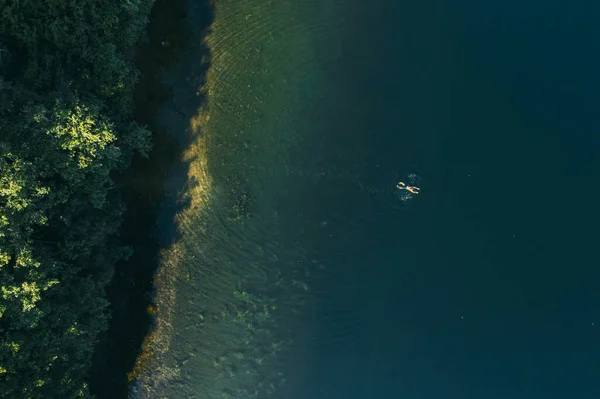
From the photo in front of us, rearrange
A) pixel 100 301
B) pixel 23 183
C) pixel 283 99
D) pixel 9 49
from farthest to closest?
pixel 283 99 < pixel 100 301 < pixel 9 49 < pixel 23 183

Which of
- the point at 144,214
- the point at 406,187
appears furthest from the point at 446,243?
the point at 144,214

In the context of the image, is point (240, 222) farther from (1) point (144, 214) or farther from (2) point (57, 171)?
(2) point (57, 171)

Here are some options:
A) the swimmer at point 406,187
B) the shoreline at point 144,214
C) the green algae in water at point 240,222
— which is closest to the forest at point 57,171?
the shoreline at point 144,214

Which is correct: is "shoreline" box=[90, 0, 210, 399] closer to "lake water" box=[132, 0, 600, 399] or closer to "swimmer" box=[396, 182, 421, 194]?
"lake water" box=[132, 0, 600, 399]

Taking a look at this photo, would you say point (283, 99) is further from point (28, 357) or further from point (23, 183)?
point (28, 357)

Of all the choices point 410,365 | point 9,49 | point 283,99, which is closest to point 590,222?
point 410,365
